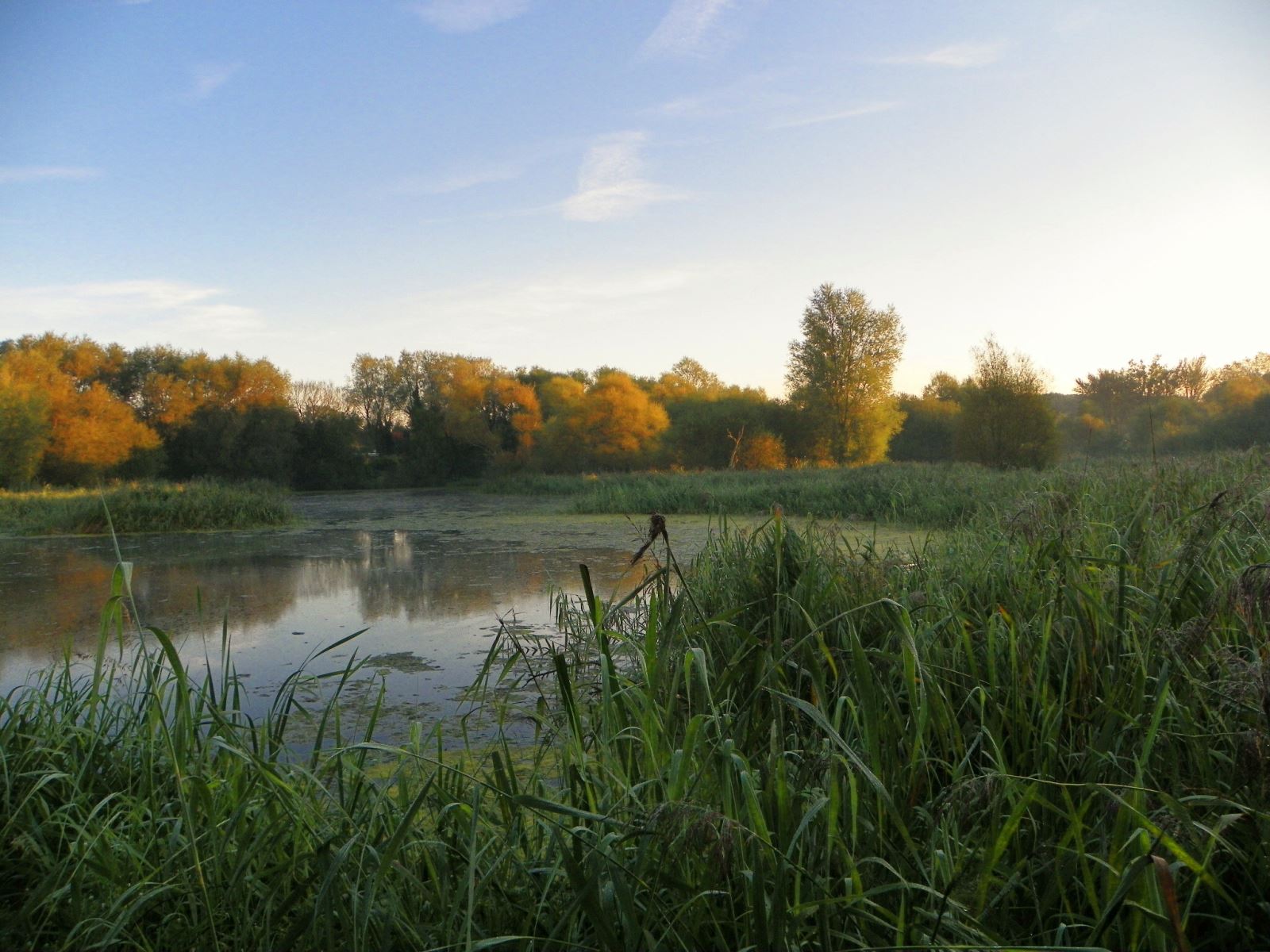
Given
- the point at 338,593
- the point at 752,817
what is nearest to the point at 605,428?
the point at 338,593

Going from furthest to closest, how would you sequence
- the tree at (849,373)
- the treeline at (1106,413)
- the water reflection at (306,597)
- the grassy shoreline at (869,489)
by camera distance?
the tree at (849,373), the treeline at (1106,413), the grassy shoreline at (869,489), the water reflection at (306,597)

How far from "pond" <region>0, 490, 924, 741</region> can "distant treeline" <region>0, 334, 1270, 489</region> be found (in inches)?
218

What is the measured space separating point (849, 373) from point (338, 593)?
18.2 m

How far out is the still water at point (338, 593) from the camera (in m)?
3.88

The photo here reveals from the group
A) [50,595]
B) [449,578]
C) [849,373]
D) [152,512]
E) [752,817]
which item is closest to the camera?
[752,817]

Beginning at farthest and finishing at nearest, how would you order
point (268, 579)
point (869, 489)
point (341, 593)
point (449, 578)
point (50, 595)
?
point (869, 489)
point (268, 579)
point (449, 578)
point (341, 593)
point (50, 595)

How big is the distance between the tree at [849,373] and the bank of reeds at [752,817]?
809 inches

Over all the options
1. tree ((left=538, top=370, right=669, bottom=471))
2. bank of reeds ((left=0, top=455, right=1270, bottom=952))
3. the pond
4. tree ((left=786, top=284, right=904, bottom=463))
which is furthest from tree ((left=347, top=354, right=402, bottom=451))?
bank of reeds ((left=0, top=455, right=1270, bottom=952))

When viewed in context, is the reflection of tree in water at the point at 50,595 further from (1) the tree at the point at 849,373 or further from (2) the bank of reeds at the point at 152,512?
(1) the tree at the point at 849,373

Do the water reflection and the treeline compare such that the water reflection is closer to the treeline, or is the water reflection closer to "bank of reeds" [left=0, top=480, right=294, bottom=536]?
"bank of reeds" [left=0, top=480, right=294, bottom=536]

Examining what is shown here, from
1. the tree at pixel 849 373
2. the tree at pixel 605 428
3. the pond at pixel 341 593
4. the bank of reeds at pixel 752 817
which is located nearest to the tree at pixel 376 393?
the tree at pixel 605 428

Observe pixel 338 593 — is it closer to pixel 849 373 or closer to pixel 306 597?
pixel 306 597

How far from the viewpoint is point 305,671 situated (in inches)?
149

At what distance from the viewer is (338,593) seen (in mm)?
6316
